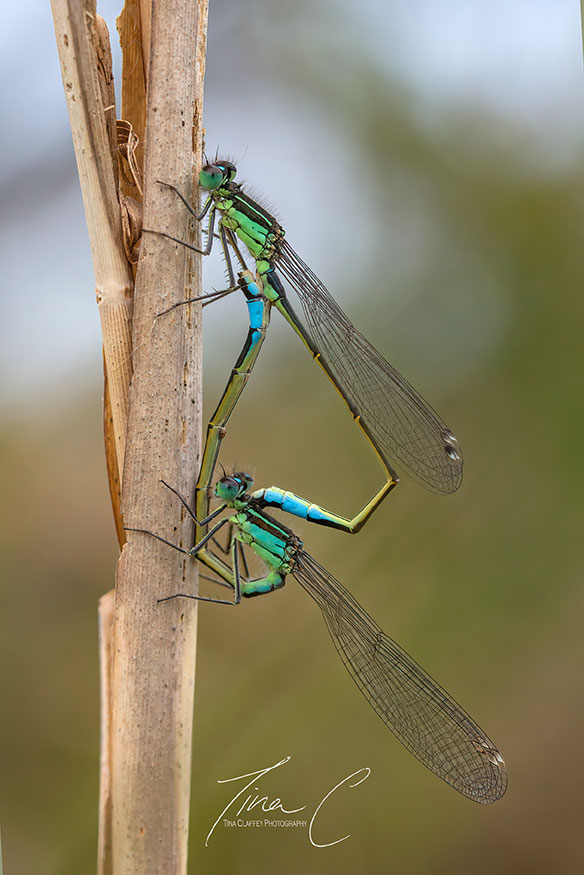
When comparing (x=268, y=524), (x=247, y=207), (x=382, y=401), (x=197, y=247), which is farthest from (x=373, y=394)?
(x=197, y=247)

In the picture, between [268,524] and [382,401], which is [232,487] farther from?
[382,401]

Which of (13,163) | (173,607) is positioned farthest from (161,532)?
(13,163)

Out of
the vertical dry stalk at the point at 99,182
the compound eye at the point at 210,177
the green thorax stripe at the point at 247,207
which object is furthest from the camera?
the green thorax stripe at the point at 247,207

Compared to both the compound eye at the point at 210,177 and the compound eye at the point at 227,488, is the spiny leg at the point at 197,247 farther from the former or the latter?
the compound eye at the point at 227,488

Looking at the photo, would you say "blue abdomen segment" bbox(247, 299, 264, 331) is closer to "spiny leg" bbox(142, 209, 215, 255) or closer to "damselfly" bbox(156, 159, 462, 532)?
"damselfly" bbox(156, 159, 462, 532)

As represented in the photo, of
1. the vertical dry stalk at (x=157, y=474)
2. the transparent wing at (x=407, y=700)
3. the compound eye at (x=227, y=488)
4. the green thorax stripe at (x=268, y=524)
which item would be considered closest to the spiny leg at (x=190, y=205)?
the vertical dry stalk at (x=157, y=474)

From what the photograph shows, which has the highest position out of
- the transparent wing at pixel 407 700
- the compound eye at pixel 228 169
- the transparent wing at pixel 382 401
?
the compound eye at pixel 228 169

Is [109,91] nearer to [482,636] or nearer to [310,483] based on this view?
[310,483]
